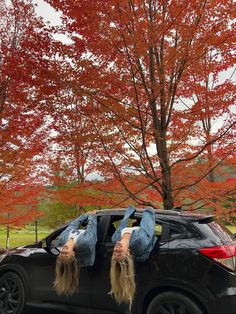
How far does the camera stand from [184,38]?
751 cm

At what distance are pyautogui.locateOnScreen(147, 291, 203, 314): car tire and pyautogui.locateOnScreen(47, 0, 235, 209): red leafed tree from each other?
3941 millimetres

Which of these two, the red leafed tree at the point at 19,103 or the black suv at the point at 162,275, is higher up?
the red leafed tree at the point at 19,103

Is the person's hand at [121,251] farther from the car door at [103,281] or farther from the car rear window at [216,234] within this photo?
the car rear window at [216,234]

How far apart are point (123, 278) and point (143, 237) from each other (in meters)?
0.54

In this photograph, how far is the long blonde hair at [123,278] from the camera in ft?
13.7

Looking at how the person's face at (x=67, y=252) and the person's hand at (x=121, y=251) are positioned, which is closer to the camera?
the person's hand at (x=121, y=251)

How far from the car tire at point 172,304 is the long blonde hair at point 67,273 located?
1065 millimetres

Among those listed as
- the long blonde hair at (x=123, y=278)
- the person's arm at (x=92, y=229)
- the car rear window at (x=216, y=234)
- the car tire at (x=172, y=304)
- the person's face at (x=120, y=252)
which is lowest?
the car tire at (x=172, y=304)

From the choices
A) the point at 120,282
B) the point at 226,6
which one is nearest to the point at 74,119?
the point at 226,6

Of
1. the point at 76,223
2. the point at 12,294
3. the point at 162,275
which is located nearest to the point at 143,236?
the point at 162,275

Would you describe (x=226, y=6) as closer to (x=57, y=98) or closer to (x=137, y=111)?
(x=137, y=111)

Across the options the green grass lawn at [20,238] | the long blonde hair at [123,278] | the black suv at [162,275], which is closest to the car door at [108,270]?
the black suv at [162,275]

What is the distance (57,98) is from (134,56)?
2.08m

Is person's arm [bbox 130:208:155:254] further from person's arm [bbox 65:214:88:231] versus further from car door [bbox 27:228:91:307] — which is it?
car door [bbox 27:228:91:307]
